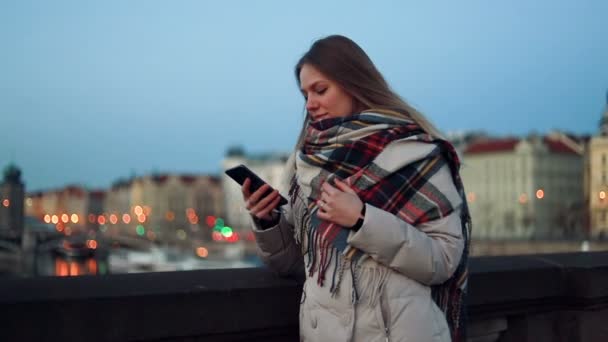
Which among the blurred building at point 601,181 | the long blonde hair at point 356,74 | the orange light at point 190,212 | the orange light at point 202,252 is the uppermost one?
the long blonde hair at point 356,74

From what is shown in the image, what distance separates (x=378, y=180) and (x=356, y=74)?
30 centimetres

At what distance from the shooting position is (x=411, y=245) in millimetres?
1936

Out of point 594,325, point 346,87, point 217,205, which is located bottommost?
point 217,205

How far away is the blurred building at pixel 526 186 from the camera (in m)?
66.6

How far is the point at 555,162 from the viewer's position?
230 ft

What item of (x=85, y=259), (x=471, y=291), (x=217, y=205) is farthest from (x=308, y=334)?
(x=217, y=205)

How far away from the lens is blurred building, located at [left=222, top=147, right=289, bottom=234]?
102m

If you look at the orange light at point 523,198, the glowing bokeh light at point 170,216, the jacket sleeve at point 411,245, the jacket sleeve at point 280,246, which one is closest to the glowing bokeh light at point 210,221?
A: the glowing bokeh light at point 170,216

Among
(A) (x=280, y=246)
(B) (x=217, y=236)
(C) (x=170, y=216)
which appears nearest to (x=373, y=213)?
(A) (x=280, y=246)

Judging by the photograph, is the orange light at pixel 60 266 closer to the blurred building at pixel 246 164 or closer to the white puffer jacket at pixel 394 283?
the blurred building at pixel 246 164

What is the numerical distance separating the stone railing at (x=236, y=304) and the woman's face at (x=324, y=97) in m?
0.53

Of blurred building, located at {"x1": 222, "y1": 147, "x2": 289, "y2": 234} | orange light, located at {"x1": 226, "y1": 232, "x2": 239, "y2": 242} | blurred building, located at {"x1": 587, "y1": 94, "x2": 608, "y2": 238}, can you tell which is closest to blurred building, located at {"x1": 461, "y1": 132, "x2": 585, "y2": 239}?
orange light, located at {"x1": 226, "y1": 232, "x2": 239, "y2": 242}

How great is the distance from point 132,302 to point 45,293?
0.20m

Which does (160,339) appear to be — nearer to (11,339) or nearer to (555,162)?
(11,339)
